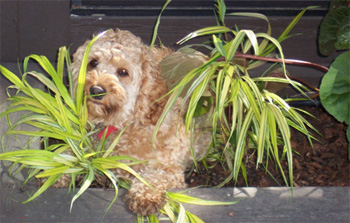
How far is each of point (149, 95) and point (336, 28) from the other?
39.4 inches

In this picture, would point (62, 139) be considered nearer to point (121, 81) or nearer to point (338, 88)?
point (121, 81)

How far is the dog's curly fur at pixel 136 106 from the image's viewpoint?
2115 mm

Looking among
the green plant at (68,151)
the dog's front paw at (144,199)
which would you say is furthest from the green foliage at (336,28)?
the dog's front paw at (144,199)

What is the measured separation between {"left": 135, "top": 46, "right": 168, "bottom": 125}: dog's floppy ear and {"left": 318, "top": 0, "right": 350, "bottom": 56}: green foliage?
86cm

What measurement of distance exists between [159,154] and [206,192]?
1.03 ft

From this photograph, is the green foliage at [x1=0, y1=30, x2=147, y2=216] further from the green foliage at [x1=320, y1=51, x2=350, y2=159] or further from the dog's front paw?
the green foliage at [x1=320, y1=51, x2=350, y2=159]

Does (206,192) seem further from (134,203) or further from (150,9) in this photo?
(150,9)

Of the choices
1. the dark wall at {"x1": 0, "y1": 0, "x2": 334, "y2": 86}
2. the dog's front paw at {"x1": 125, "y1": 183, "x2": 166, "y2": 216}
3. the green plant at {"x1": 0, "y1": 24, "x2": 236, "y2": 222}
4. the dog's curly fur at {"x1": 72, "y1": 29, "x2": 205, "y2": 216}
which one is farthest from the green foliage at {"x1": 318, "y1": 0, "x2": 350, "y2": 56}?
the dog's front paw at {"x1": 125, "y1": 183, "x2": 166, "y2": 216}

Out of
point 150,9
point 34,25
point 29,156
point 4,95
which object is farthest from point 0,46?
point 29,156

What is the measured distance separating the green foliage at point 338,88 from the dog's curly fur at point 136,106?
2.21ft

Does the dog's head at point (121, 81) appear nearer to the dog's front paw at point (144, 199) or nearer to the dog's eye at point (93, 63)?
the dog's eye at point (93, 63)

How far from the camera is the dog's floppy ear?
222 centimetres

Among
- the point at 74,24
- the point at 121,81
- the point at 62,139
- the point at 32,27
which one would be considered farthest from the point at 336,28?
the point at 32,27

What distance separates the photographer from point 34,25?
118 inches
